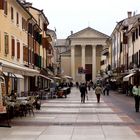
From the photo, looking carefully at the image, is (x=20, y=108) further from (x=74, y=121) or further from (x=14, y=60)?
(x=14, y=60)

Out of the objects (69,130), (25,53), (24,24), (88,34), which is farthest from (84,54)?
(69,130)

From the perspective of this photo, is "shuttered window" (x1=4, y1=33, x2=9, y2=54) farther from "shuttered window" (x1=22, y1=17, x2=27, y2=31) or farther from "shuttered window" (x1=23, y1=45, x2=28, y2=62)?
"shuttered window" (x1=23, y1=45, x2=28, y2=62)

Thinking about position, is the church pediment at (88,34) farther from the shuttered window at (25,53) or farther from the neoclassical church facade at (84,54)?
the shuttered window at (25,53)

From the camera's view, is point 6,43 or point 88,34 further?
point 88,34

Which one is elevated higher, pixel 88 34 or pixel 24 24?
pixel 88 34

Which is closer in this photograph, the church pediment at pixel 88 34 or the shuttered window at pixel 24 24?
the shuttered window at pixel 24 24

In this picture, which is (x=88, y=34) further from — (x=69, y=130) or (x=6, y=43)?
(x=69, y=130)

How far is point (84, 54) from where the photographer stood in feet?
499

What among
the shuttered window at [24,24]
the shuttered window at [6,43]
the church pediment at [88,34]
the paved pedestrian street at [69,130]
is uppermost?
the church pediment at [88,34]

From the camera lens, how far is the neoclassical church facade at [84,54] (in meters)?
150

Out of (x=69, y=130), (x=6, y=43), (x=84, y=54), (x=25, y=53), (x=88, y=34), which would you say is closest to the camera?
(x=69, y=130)

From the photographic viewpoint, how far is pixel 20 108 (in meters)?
26.0

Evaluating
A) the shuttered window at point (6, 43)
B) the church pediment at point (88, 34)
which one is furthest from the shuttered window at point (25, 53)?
the church pediment at point (88, 34)

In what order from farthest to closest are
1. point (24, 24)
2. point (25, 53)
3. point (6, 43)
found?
point (25, 53) → point (24, 24) → point (6, 43)
